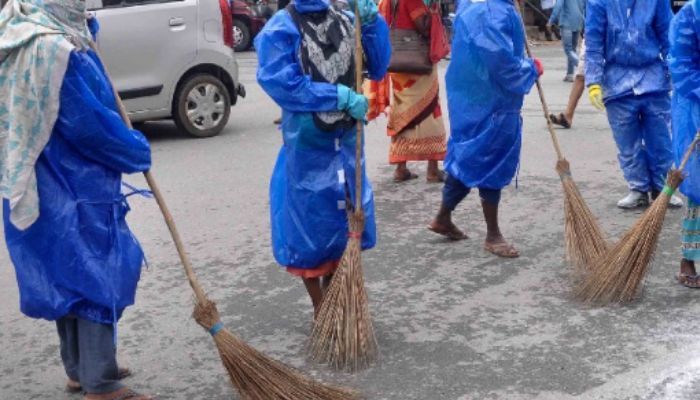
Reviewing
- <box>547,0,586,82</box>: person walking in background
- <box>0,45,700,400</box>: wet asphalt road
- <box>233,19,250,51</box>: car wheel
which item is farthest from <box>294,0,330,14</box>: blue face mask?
<box>233,19,250,51</box>: car wheel

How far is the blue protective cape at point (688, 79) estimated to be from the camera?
495 cm

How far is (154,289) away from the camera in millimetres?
5621

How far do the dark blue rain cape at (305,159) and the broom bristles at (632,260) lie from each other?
3.98ft

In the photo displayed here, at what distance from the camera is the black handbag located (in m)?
7.54

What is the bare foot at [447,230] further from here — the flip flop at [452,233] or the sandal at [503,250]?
the sandal at [503,250]

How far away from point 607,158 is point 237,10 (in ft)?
41.4

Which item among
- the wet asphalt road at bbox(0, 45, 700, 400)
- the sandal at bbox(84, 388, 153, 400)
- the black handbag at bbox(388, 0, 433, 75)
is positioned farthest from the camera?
the black handbag at bbox(388, 0, 433, 75)

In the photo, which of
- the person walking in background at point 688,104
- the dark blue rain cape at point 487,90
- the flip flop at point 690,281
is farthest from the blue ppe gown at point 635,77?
the flip flop at point 690,281

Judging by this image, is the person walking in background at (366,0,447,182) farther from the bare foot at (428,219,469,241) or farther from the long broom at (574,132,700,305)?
the long broom at (574,132,700,305)

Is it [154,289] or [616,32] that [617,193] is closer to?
[616,32]

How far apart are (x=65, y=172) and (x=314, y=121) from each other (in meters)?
1.12

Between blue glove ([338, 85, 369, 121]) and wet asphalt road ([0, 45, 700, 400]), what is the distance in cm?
105

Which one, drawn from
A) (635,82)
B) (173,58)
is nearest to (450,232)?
(635,82)

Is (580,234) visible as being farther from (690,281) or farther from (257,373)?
(257,373)
